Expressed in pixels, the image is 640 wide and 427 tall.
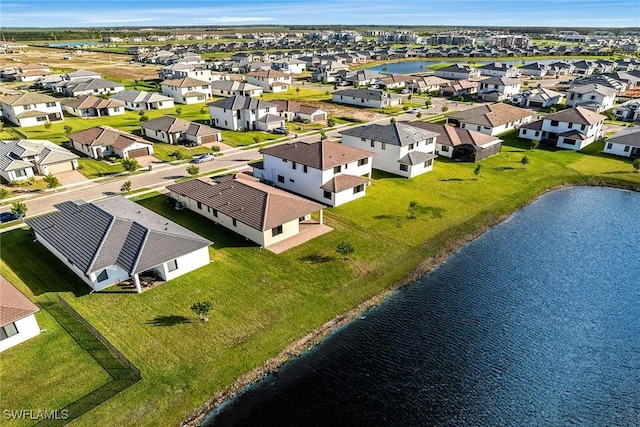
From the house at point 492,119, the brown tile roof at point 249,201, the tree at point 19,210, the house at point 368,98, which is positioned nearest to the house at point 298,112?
the house at point 368,98

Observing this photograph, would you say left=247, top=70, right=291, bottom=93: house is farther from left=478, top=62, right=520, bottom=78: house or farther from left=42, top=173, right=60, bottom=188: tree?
left=42, top=173, right=60, bottom=188: tree

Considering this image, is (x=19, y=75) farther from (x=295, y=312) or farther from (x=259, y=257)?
(x=295, y=312)

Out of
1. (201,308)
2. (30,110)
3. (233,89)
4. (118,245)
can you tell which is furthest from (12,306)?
(233,89)

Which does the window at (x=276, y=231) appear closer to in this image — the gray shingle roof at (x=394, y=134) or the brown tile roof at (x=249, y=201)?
the brown tile roof at (x=249, y=201)

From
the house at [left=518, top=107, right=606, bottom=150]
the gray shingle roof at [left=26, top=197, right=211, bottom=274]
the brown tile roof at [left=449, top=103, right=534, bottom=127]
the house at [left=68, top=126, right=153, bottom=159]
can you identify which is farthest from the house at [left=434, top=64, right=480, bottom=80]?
the gray shingle roof at [left=26, top=197, right=211, bottom=274]

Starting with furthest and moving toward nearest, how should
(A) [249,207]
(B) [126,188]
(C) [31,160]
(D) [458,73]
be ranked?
(D) [458,73]
(C) [31,160]
(B) [126,188]
(A) [249,207]

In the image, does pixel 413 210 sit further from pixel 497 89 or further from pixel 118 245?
pixel 497 89
